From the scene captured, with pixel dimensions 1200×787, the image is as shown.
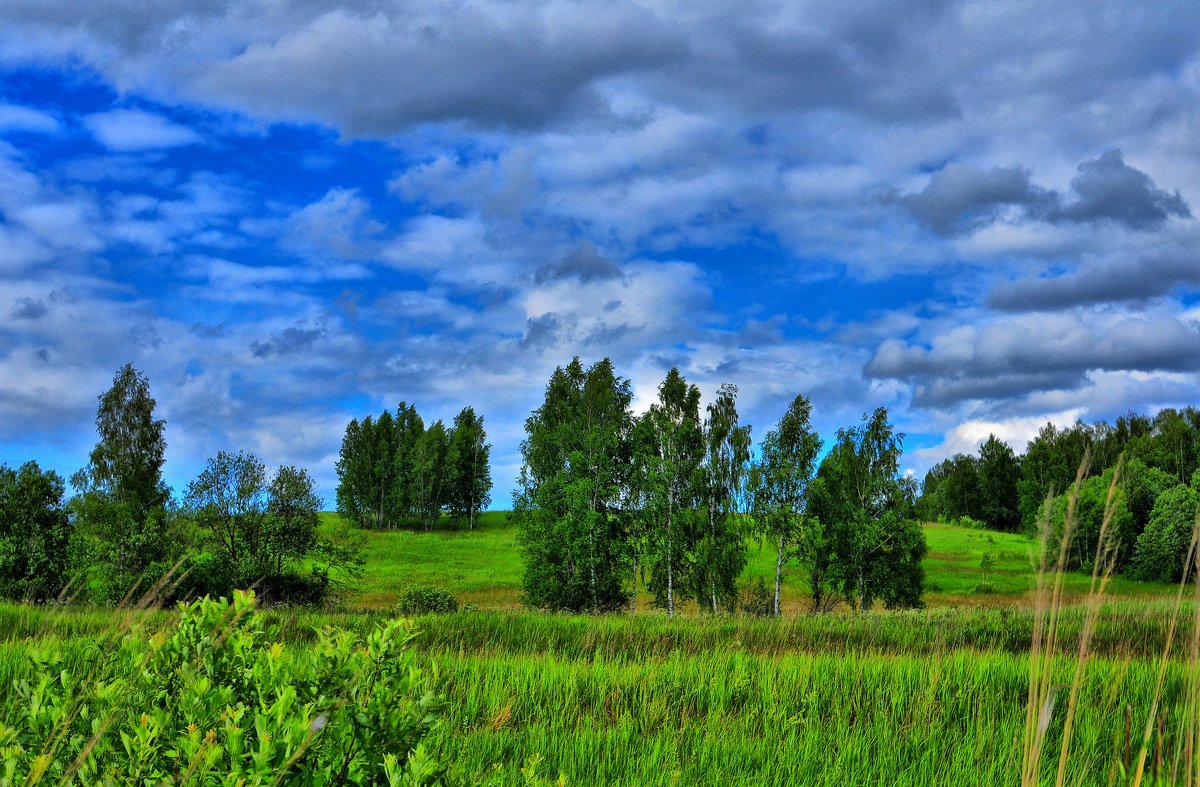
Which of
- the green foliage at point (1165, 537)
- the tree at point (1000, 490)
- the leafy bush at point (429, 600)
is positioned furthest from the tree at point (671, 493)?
the tree at point (1000, 490)

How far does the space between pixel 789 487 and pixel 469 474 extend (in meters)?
63.3

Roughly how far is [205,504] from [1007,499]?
10227 cm

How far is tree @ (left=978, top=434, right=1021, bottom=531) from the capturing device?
105019 millimetres

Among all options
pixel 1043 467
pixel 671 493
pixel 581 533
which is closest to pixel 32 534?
pixel 581 533

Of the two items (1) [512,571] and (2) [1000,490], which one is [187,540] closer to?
(1) [512,571]

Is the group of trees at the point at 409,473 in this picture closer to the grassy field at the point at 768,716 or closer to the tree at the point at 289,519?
the tree at the point at 289,519

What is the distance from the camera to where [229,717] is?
3055 mm

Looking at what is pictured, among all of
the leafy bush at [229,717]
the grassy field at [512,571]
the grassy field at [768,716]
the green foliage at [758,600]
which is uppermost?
the leafy bush at [229,717]

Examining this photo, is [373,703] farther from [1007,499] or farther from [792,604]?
[1007,499]

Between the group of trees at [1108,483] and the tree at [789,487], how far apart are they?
19.3 feet

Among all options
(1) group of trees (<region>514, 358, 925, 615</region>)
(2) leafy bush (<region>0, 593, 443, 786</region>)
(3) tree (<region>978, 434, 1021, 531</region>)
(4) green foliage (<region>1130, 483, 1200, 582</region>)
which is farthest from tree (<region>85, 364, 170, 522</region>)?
(3) tree (<region>978, 434, 1021, 531</region>)

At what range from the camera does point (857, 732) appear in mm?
7344

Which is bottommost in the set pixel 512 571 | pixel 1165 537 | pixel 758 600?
pixel 512 571

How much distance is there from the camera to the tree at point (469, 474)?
91.5 m
